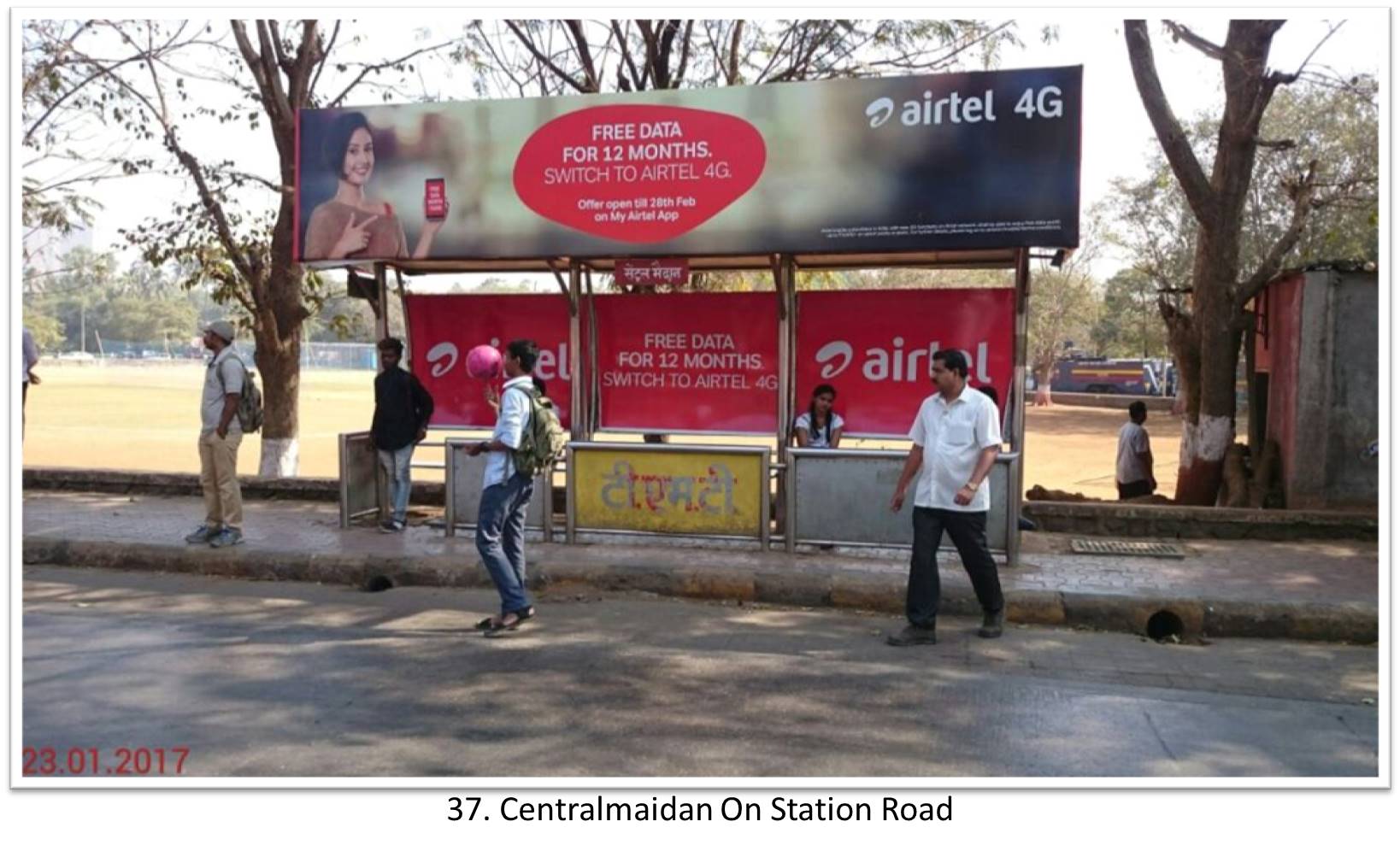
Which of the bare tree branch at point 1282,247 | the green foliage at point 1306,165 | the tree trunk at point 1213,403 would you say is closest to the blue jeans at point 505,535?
the tree trunk at point 1213,403

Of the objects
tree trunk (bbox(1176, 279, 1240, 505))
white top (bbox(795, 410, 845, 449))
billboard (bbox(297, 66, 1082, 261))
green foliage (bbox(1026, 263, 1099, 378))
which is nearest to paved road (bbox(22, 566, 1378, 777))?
white top (bbox(795, 410, 845, 449))

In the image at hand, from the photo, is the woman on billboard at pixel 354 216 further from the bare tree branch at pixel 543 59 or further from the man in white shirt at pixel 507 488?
the bare tree branch at pixel 543 59

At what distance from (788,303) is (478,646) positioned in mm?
4274

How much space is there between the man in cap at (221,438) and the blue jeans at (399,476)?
1230mm

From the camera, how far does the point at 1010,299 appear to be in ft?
30.6

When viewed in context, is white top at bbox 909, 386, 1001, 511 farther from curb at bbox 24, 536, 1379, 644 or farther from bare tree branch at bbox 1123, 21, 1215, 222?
bare tree branch at bbox 1123, 21, 1215, 222

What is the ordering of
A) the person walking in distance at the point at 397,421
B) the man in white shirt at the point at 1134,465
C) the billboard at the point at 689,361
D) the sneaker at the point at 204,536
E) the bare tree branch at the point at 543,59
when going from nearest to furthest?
1. the sneaker at the point at 204,536
2. the person walking in distance at the point at 397,421
3. the billboard at the point at 689,361
4. the man in white shirt at the point at 1134,465
5. the bare tree branch at the point at 543,59

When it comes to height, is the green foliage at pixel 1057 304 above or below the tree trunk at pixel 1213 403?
above

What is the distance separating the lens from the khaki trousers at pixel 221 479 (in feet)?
28.5

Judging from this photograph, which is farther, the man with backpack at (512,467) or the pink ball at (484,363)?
the pink ball at (484,363)

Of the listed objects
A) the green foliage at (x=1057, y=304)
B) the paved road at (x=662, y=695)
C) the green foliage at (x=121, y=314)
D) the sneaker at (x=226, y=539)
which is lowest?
the paved road at (x=662, y=695)

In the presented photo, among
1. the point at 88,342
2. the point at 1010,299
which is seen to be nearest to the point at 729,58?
the point at 1010,299

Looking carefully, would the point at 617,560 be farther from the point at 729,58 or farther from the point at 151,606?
the point at 729,58
